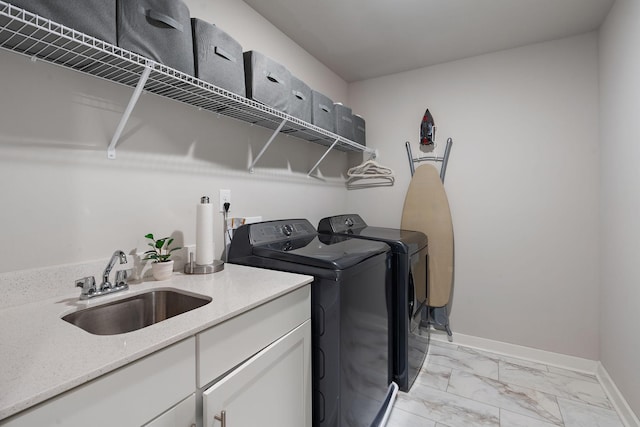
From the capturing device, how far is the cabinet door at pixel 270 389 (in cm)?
94

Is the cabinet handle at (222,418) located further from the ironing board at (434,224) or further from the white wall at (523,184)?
the white wall at (523,184)

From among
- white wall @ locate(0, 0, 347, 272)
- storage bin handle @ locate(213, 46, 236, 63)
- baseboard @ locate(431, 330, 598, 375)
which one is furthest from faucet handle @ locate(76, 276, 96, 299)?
baseboard @ locate(431, 330, 598, 375)

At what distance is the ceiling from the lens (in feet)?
6.53

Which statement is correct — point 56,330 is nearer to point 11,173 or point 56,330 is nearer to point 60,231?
point 60,231

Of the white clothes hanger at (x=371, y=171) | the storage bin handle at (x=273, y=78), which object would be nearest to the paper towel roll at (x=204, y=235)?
the storage bin handle at (x=273, y=78)

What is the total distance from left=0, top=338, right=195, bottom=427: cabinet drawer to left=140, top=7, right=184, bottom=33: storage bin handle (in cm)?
116

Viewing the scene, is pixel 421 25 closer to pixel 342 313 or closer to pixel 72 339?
pixel 342 313

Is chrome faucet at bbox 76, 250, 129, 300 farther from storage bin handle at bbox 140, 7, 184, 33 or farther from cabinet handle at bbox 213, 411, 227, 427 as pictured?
storage bin handle at bbox 140, 7, 184, 33

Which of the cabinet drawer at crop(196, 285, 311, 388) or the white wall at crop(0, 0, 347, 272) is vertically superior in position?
the white wall at crop(0, 0, 347, 272)

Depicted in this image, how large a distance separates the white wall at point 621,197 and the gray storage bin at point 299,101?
1.87 meters

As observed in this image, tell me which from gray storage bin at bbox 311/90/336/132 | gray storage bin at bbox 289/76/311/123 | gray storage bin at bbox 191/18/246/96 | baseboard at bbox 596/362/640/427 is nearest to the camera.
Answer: gray storage bin at bbox 191/18/246/96

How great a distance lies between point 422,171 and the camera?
9.37ft

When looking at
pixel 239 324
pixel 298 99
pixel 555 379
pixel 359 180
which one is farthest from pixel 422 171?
pixel 239 324

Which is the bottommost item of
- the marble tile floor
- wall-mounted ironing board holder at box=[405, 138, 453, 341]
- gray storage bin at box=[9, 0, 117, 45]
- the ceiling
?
the marble tile floor
